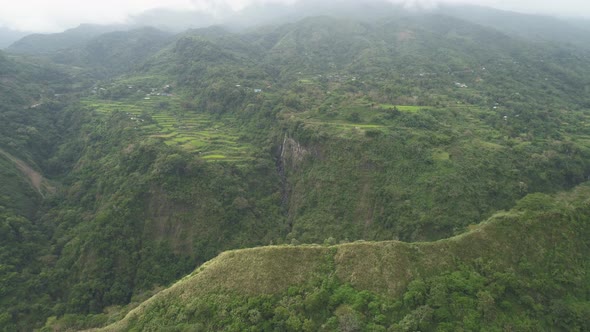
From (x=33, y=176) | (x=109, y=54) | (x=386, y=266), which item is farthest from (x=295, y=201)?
(x=109, y=54)

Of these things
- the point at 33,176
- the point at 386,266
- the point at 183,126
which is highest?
the point at 386,266

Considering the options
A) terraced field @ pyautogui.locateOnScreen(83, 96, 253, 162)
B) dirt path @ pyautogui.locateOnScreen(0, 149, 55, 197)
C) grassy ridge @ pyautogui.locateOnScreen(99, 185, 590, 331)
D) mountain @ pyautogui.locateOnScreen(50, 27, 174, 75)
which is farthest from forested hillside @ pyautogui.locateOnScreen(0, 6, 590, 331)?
mountain @ pyautogui.locateOnScreen(50, 27, 174, 75)

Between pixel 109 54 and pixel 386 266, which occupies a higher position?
pixel 109 54

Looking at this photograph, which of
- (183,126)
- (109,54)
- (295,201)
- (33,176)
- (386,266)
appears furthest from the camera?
(109,54)

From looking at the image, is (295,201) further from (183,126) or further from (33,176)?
(33,176)

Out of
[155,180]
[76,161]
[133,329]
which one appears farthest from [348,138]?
[76,161]

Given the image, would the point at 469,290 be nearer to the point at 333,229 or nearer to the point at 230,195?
the point at 333,229

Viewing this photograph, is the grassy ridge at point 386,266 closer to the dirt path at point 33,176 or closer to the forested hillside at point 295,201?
the forested hillside at point 295,201
